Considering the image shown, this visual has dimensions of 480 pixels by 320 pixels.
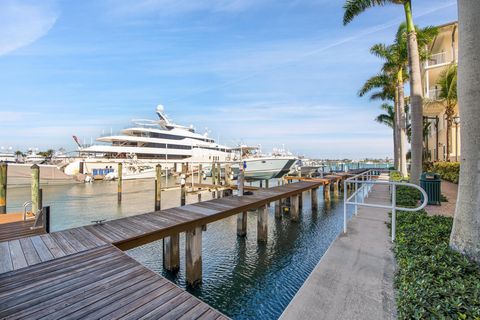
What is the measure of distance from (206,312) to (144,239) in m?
2.76

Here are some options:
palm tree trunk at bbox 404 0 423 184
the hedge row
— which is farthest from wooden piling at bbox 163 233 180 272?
the hedge row

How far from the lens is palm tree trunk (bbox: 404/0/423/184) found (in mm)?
9705

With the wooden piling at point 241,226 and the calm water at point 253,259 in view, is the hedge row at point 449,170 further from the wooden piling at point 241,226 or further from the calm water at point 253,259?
the wooden piling at point 241,226

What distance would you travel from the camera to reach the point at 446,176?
628 inches

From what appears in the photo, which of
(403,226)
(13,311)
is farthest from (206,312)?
(403,226)

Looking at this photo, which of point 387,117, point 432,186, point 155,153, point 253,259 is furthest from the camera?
point 155,153

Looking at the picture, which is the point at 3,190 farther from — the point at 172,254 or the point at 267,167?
the point at 267,167

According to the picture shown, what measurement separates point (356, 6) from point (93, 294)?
44.2 feet

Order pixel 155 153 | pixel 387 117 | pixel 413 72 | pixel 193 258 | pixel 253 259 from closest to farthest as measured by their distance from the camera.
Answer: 1. pixel 193 258
2. pixel 253 259
3. pixel 413 72
4. pixel 387 117
5. pixel 155 153

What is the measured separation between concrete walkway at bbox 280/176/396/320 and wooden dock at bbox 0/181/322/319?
1149mm

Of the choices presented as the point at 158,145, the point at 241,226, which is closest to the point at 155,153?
the point at 158,145

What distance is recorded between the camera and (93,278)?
3.14 metres

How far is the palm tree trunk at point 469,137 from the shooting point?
340cm

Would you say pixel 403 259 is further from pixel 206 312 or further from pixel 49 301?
pixel 49 301
